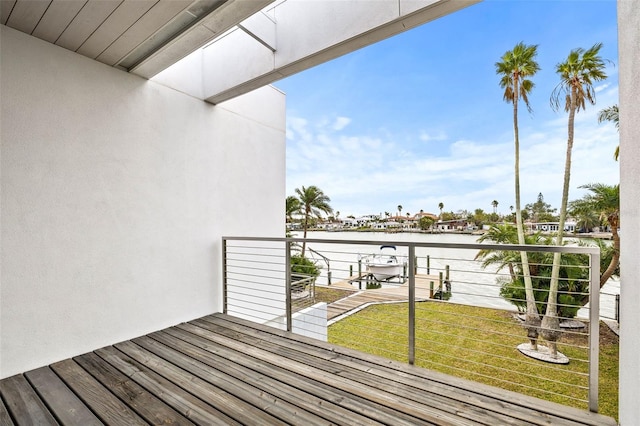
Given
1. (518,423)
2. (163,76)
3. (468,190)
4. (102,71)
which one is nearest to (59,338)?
(102,71)

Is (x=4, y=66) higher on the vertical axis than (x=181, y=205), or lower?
higher

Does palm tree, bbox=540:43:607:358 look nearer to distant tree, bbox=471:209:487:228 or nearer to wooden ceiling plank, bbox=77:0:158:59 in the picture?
distant tree, bbox=471:209:487:228

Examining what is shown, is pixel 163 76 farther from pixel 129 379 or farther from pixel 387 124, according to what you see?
pixel 387 124

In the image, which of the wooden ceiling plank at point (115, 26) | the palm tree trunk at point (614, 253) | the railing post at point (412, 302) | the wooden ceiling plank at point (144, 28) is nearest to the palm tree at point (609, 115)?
the palm tree trunk at point (614, 253)

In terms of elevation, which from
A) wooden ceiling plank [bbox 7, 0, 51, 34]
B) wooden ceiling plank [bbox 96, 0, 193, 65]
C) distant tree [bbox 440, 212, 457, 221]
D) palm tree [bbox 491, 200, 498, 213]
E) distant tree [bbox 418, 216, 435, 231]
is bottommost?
distant tree [bbox 418, 216, 435, 231]

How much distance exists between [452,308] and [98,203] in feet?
40.7

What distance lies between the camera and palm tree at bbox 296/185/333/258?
1548 centimetres

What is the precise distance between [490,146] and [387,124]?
19.7 ft

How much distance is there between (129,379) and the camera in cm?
196

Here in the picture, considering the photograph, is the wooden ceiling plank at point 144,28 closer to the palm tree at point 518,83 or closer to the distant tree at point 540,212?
the palm tree at point 518,83

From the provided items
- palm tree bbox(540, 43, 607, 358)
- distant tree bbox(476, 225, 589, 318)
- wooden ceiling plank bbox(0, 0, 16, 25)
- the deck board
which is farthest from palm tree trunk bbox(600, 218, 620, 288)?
wooden ceiling plank bbox(0, 0, 16, 25)

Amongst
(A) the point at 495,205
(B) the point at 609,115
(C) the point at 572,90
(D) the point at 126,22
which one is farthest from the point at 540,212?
(D) the point at 126,22

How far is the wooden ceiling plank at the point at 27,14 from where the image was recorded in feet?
5.93

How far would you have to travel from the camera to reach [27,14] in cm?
191
